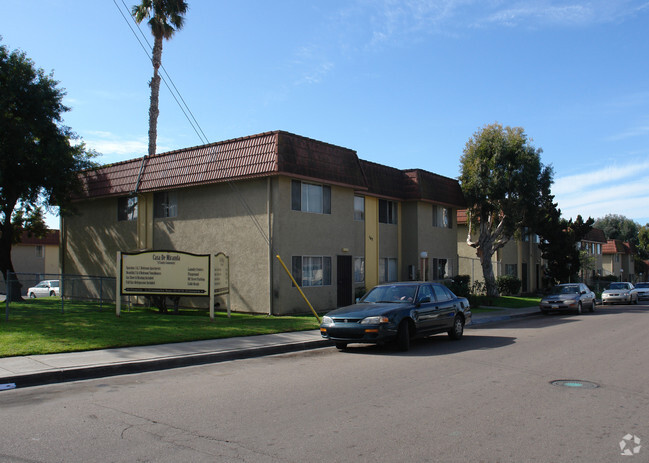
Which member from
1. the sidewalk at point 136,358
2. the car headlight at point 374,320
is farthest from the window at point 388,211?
the car headlight at point 374,320

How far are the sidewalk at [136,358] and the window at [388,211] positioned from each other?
12.5 meters

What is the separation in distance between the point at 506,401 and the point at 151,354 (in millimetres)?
6761

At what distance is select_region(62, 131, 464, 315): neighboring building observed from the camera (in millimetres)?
19438

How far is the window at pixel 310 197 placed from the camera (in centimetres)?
2006

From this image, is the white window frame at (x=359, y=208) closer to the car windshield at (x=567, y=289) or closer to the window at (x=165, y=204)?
the window at (x=165, y=204)

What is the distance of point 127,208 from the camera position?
24.8 metres

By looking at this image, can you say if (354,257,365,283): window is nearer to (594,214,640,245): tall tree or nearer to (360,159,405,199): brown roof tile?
(360,159,405,199): brown roof tile

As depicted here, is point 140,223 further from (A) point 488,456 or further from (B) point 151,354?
(A) point 488,456

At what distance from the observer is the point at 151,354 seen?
1073cm

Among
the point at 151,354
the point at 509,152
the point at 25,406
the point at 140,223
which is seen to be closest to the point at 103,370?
the point at 151,354

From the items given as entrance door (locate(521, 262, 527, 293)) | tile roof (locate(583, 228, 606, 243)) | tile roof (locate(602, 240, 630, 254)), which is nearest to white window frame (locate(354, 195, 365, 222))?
entrance door (locate(521, 262, 527, 293))

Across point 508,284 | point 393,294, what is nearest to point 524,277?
point 508,284

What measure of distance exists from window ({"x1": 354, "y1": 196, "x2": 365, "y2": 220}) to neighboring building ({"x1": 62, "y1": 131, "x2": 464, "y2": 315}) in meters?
0.05

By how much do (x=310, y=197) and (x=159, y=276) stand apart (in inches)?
258
